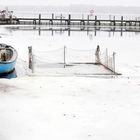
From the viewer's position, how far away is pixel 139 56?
92.5 ft

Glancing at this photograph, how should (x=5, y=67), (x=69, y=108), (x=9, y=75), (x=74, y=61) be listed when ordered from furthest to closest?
(x=74, y=61) < (x=9, y=75) < (x=5, y=67) < (x=69, y=108)

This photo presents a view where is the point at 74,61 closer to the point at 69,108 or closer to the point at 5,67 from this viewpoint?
the point at 5,67

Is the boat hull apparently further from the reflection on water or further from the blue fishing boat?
the reflection on water

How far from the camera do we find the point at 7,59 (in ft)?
69.0

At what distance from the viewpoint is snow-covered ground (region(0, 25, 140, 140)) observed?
389 inches

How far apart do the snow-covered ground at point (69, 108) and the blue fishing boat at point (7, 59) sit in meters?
1.70

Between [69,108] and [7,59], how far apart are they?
31.1 ft

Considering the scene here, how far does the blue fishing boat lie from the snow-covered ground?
5.56ft

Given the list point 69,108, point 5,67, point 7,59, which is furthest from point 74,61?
point 69,108

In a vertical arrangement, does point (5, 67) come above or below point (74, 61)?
above

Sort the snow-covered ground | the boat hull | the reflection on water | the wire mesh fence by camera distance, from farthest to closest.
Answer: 1. the wire mesh fence
2. the reflection on water
3. the boat hull
4. the snow-covered ground

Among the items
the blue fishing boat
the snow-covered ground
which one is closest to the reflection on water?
the blue fishing boat

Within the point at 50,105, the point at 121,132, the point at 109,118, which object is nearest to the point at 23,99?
the point at 50,105

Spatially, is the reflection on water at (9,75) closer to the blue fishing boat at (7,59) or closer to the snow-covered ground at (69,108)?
the blue fishing boat at (7,59)
